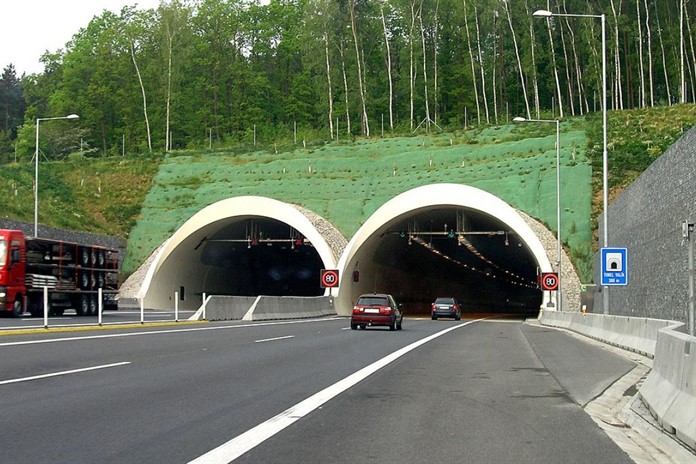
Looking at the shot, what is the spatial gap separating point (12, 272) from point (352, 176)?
1382 inches

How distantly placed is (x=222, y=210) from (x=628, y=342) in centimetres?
3629

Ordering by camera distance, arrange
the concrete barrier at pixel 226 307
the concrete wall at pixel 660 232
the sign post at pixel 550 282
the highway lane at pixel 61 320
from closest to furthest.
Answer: the concrete wall at pixel 660 232 < the highway lane at pixel 61 320 < the concrete barrier at pixel 226 307 < the sign post at pixel 550 282

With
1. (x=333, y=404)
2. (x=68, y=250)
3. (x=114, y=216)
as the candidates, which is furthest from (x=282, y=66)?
(x=333, y=404)

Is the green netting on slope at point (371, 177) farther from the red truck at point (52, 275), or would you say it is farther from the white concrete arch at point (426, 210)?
the red truck at point (52, 275)

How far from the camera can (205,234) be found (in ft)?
193

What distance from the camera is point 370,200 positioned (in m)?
63.7

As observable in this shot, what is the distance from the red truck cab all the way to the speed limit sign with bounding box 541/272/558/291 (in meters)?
26.1

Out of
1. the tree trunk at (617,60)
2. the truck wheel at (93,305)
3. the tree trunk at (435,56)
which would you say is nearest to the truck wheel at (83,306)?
the truck wheel at (93,305)

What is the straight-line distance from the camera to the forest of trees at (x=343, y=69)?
85625 millimetres

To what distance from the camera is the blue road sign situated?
97.2 ft

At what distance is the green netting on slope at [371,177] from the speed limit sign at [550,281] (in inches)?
273

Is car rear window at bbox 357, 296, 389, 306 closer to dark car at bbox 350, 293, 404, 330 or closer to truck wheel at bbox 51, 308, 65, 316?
dark car at bbox 350, 293, 404, 330

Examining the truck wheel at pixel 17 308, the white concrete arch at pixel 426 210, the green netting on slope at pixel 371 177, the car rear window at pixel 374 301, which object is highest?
the green netting on slope at pixel 371 177

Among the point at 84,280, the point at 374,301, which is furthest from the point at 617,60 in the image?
the point at 84,280
